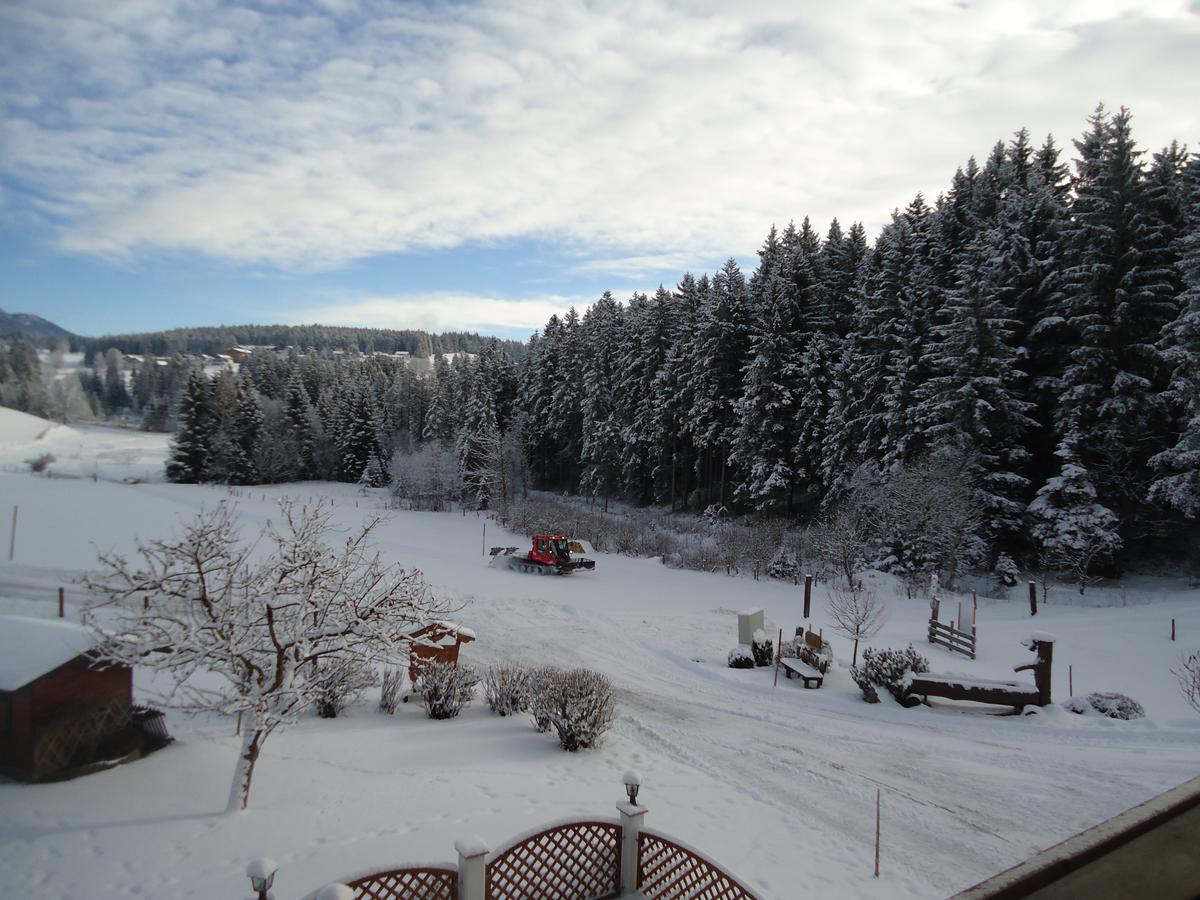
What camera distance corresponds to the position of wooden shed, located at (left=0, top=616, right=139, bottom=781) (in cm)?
740

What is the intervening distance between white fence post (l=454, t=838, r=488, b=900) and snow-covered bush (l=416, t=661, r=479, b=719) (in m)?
6.58

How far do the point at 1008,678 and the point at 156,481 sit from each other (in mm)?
67582

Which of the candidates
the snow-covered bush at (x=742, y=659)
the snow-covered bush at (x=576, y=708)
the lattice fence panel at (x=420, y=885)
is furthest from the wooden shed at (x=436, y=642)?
the lattice fence panel at (x=420, y=885)

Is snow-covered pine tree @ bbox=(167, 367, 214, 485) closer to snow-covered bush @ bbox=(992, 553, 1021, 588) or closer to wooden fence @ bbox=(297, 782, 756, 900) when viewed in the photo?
snow-covered bush @ bbox=(992, 553, 1021, 588)

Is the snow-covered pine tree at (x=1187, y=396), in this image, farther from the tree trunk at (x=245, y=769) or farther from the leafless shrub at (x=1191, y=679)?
the tree trunk at (x=245, y=769)

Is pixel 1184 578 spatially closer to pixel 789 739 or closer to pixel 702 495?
pixel 789 739

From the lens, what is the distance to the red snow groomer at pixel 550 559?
27.5 metres

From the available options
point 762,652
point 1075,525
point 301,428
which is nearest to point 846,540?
point 1075,525

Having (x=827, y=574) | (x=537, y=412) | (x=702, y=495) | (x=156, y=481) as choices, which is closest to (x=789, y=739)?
(x=827, y=574)

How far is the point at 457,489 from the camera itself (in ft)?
179

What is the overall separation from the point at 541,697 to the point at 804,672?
636 cm

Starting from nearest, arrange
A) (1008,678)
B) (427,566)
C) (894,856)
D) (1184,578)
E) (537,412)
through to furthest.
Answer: (894,856) → (1008,678) → (1184,578) → (427,566) → (537,412)

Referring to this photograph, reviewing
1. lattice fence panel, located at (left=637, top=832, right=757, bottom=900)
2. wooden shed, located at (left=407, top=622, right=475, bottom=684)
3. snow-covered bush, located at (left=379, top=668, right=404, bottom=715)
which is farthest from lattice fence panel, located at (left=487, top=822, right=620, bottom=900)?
wooden shed, located at (left=407, top=622, right=475, bottom=684)

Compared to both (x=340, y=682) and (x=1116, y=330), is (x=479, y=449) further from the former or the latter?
(x=340, y=682)
